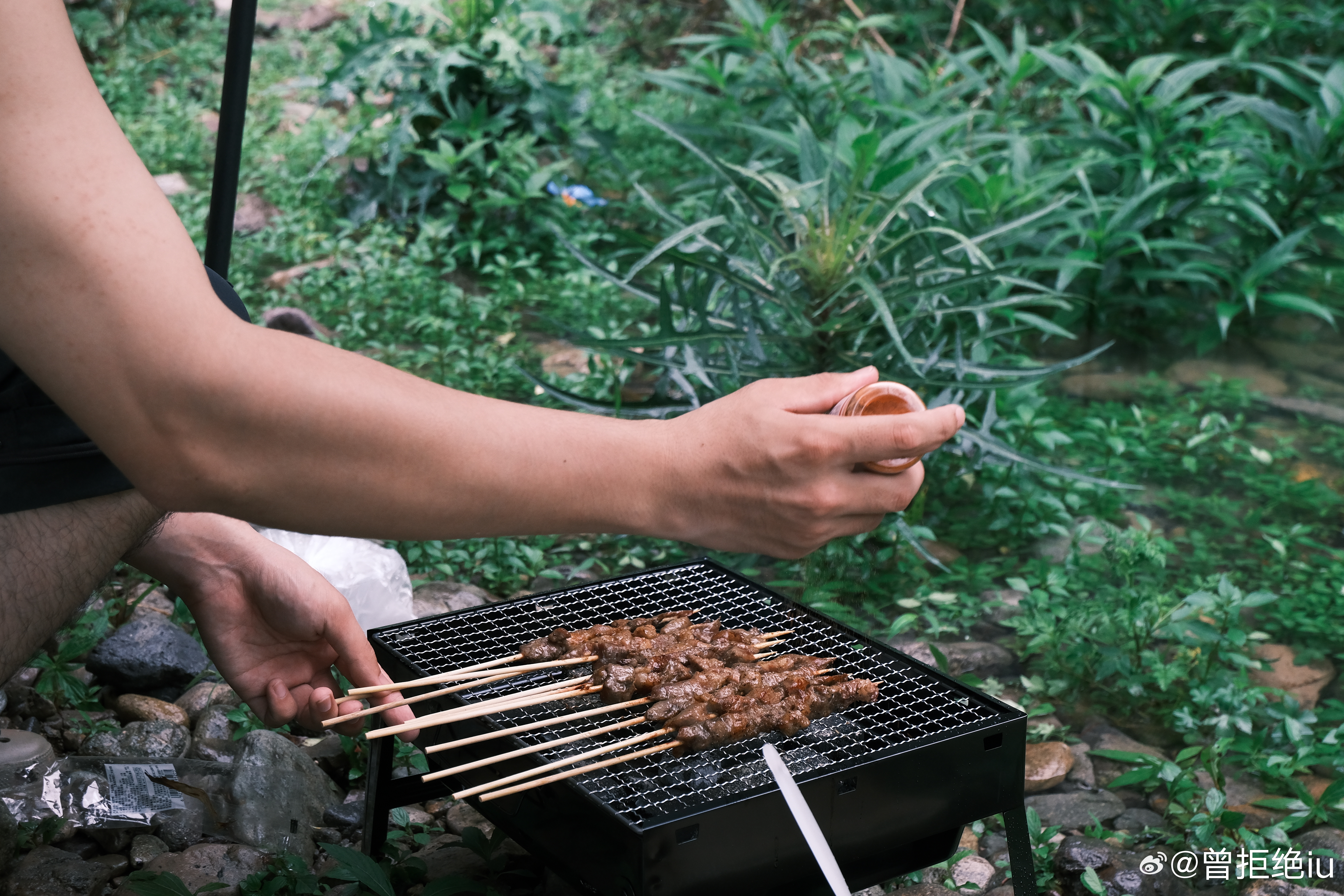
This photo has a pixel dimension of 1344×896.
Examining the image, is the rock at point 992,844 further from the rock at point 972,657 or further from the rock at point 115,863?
the rock at point 115,863

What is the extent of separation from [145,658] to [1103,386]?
3.57 metres

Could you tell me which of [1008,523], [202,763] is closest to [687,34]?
[1008,523]

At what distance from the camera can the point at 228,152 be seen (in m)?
2.41

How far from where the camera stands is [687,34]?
8.16 metres

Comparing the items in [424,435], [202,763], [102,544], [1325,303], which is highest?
[424,435]

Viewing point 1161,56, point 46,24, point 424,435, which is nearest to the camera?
point 46,24

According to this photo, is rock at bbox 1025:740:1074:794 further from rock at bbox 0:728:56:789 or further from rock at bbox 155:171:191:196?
rock at bbox 155:171:191:196

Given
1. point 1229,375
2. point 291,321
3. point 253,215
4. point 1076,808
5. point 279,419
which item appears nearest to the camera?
point 279,419

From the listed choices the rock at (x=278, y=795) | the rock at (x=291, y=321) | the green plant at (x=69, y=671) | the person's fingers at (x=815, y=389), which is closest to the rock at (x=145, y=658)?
the green plant at (x=69, y=671)

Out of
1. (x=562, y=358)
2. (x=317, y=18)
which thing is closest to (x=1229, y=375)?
(x=562, y=358)

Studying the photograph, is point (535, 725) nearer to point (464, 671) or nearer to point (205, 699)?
point (464, 671)

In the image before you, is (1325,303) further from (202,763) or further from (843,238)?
(202,763)

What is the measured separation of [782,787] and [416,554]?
6.42ft

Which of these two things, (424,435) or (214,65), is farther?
(214,65)
